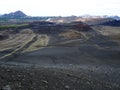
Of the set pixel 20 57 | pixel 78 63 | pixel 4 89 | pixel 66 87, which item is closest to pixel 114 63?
pixel 78 63

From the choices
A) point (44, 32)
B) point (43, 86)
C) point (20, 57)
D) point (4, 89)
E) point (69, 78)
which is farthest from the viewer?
point (44, 32)

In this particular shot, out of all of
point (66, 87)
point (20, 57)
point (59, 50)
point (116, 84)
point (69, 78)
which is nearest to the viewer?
point (66, 87)

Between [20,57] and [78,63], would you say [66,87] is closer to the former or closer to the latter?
[78,63]

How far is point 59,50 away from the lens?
32.1 meters

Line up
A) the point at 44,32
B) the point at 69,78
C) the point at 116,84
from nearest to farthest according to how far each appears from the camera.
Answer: the point at 69,78
the point at 116,84
the point at 44,32

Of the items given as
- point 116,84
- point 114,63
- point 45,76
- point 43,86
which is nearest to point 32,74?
point 45,76

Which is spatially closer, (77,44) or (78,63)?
(78,63)

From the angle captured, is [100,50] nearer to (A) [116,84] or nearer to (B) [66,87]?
(A) [116,84]

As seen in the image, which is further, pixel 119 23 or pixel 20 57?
pixel 119 23

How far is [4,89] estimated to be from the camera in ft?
35.3

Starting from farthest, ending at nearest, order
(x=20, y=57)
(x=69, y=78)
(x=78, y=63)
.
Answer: (x=20, y=57)
(x=78, y=63)
(x=69, y=78)

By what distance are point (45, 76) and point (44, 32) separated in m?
38.8

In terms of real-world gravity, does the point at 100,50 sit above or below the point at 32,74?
below

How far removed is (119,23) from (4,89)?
71.0m
